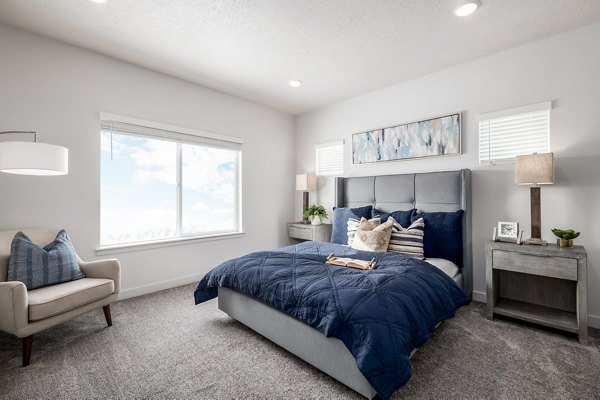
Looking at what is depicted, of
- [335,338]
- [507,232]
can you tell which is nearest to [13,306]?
[335,338]

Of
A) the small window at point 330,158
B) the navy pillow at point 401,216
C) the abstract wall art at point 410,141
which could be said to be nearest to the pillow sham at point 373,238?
the navy pillow at point 401,216

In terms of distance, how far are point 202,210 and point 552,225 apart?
4.08m

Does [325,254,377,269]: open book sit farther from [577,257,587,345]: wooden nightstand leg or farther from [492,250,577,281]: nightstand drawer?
[577,257,587,345]: wooden nightstand leg

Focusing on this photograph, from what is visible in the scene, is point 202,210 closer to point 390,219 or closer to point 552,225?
point 390,219

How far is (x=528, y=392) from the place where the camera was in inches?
65.1

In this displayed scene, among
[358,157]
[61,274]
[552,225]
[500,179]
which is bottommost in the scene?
[61,274]

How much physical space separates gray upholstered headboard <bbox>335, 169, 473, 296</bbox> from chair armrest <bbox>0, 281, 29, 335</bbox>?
3.40 metres

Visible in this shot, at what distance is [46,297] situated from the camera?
204 cm

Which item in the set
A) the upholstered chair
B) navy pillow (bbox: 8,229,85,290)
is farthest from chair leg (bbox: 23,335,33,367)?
navy pillow (bbox: 8,229,85,290)

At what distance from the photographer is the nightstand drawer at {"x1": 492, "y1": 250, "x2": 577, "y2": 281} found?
2242mm

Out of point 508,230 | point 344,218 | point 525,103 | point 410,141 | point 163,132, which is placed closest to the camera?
point 508,230

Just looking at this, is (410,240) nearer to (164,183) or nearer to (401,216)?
(401,216)

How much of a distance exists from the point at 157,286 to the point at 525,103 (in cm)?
459

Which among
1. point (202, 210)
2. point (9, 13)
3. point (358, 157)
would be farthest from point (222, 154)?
point (9, 13)
